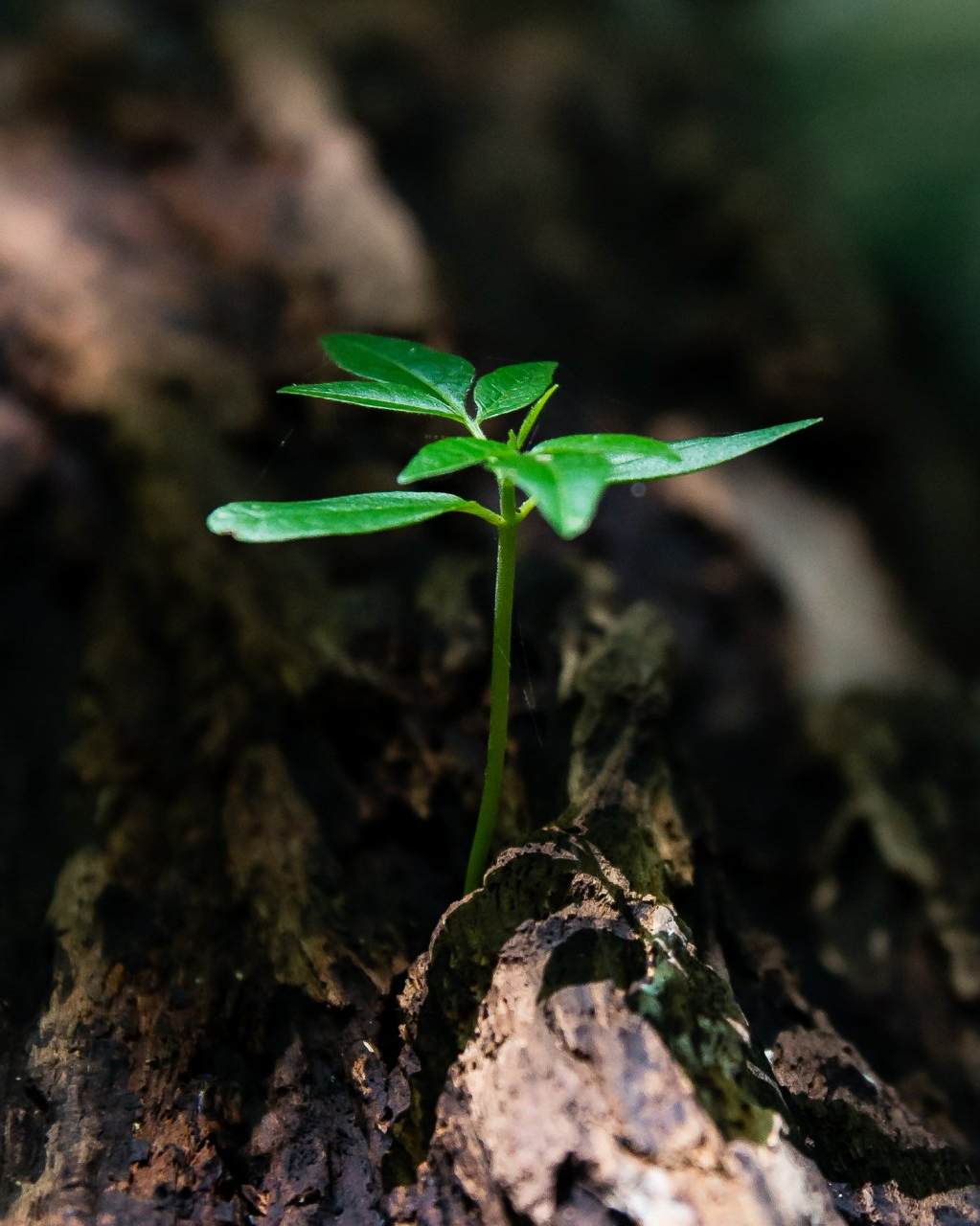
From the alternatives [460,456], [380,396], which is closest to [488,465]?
[460,456]

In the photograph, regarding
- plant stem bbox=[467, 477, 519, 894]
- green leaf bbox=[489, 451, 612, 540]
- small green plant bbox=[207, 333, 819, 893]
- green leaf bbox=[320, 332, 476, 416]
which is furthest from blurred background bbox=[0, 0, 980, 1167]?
green leaf bbox=[489, 451, 612, 540]

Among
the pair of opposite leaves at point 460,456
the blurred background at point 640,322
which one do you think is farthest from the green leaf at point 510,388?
the blurred background at point 640,322

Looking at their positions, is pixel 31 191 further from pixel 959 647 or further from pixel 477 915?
pixel 959 647

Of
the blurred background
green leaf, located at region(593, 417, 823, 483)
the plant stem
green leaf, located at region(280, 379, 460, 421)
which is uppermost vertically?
the blurred background

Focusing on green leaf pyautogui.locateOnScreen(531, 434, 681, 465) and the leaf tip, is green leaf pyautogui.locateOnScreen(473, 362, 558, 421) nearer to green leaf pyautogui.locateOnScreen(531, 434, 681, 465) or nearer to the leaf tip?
green leaf pyautogui.locateOnScreen(531, 434, 681, 465)

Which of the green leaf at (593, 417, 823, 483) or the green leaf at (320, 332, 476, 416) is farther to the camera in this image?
the green leaf at (320, 332, 476, 416)

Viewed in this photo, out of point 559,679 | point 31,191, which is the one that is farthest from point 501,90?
point 559,679

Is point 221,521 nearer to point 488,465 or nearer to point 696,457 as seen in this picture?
point 488,465
